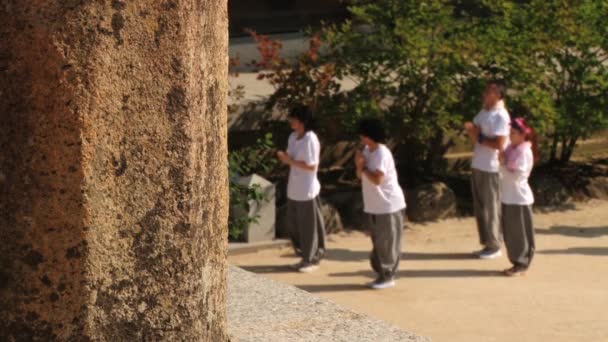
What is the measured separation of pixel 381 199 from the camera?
8.86 m

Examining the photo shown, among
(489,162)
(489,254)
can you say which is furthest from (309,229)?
(489,162)

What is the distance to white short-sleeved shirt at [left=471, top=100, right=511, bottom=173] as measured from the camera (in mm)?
9859

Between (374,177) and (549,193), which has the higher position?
(374,177)

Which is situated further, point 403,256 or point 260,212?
point 260,212

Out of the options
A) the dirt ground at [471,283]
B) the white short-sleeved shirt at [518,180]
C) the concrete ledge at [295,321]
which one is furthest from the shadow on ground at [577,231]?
the concrete ledge at [295,321]

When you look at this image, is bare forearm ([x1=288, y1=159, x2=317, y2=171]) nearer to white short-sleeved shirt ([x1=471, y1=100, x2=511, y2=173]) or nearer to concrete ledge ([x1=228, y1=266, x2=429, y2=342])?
white short-sleeved shirt ([x1=471, y1=100, x2=511, y2=173])

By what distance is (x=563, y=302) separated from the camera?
8547mm

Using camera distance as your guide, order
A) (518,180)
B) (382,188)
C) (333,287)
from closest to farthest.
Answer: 1. (382,188)
2. (333,287)
3. (518,180)

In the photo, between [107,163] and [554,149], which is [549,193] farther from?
[107,163]

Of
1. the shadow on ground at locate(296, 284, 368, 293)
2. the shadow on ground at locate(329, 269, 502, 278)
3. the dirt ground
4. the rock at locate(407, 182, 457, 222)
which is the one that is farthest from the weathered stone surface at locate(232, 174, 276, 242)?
the rock at locate(407, 182, 457, 222)

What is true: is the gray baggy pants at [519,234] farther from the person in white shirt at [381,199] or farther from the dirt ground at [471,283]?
the person in white shirt at [381,199]

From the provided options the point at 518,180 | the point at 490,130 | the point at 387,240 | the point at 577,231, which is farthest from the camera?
the point at 577,231

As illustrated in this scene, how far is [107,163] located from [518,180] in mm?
6775

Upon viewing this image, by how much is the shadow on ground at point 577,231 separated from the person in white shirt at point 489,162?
0.81m
